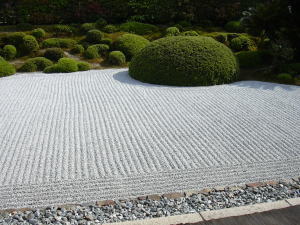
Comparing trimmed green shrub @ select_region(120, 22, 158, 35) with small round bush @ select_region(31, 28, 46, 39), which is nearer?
small round bush @ select_region(31, 28, 46, 39)

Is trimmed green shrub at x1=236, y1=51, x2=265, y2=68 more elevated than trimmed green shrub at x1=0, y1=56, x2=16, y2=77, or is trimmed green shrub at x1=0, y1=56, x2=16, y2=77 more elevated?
trimmed green shrub at x1=236, y1=51, x2=265, y2=68

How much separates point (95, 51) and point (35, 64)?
8.88 feet

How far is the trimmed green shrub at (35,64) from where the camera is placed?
1265 centimetres

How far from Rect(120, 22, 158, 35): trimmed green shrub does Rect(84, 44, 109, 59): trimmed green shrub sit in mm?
2735

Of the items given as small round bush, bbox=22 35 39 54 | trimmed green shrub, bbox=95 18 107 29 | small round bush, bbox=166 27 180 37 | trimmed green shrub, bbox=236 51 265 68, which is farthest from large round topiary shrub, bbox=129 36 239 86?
trimmed green shrub, bbox=95 18 107 29

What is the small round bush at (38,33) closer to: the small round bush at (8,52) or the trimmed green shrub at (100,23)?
the small round bush at (8,52)

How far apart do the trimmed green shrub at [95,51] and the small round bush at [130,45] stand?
0.59 meters

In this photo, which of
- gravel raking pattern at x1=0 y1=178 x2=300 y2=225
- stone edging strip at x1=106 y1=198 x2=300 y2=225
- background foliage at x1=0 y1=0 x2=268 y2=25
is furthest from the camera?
background foliage at x1=0 y1=0 x2=268 y2=25

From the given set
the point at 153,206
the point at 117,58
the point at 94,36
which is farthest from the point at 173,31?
the point at 153,206

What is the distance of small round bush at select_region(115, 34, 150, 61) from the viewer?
14.1 metres

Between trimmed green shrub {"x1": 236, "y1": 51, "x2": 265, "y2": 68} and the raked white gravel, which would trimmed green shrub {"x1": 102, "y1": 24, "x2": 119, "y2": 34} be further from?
the raked white gravel

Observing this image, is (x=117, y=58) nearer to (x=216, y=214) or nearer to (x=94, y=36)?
(x=94, y=36)

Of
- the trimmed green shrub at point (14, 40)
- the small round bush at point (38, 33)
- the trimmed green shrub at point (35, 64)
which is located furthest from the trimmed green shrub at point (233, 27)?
the trimmed green shrub at point (14, 40)

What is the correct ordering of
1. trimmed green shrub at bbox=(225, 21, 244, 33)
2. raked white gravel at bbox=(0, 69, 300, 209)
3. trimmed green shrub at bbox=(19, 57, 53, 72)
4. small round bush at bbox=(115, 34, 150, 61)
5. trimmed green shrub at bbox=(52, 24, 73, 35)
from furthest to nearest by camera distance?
trimmed green shrub at bbox=(225, 21, 244, 33) < trimmed green shrub at bbox=(52, 24, 73, 35) < small round bush at bbox=(115, 34, 150, 61) < trimmed green shrub at bbox=(19, 57, 53, 72) < raked white gravel at bbox=(0, 69, 300, 209)
